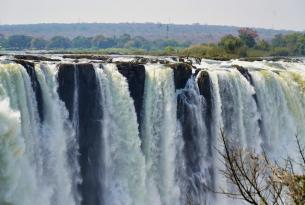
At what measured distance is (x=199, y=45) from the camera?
Answer: 59594mm

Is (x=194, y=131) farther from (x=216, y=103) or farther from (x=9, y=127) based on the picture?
(x=9, y=127)

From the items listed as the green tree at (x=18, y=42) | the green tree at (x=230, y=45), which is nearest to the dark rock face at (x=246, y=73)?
the green tree at (x=230, y=45)

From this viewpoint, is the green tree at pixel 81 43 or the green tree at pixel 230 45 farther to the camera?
the green tree at pixel 81 43

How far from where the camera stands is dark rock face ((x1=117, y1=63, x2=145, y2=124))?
2172cm

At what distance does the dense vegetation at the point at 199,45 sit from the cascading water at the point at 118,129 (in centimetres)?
2059

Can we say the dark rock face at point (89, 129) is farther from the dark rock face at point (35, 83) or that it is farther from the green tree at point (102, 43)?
the green tree at point (102, 43)

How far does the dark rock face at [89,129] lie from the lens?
2003 centimetres

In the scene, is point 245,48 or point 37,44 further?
point 37,44

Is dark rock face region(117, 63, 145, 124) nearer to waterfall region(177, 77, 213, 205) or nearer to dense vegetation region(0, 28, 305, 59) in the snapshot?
waterfall region(177, 77, 213, 205)

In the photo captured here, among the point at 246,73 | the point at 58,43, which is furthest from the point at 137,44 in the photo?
the point at 246,73

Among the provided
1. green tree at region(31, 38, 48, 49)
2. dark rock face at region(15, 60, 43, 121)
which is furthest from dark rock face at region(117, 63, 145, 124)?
green tree at region(31, 38, 48, 49)

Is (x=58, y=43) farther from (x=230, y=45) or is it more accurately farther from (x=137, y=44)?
(x=230, y=45)

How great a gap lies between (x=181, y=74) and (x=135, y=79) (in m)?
2.26

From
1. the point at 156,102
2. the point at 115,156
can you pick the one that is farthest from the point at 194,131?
the point at 115,156
